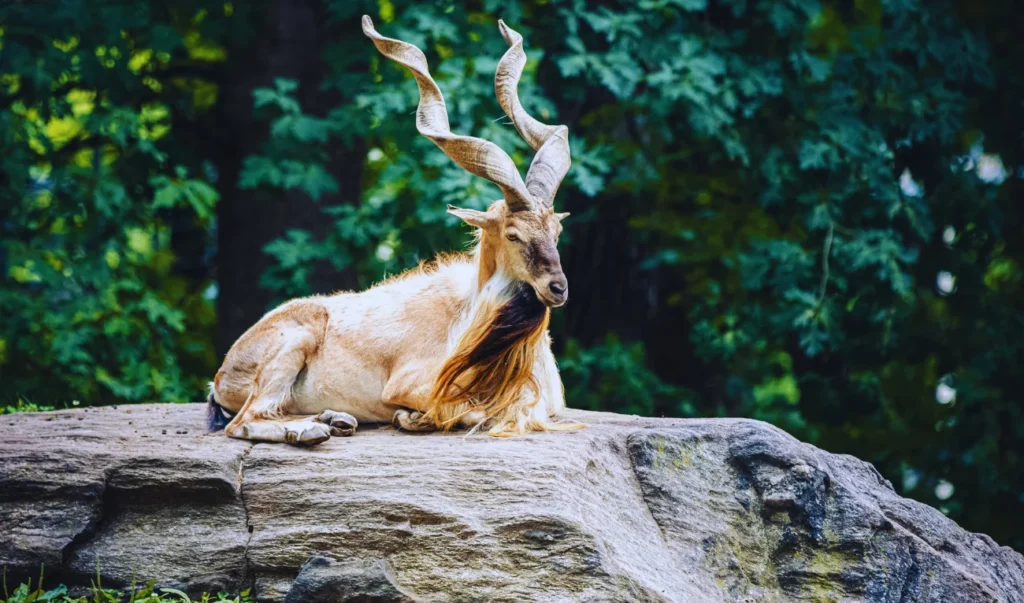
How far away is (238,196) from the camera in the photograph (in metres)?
12.4

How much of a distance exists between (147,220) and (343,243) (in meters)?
2.28

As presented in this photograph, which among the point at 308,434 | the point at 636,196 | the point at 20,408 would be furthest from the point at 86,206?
the point at 308,434

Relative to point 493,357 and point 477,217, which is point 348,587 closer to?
point 493,357

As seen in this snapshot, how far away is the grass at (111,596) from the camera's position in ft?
16.9

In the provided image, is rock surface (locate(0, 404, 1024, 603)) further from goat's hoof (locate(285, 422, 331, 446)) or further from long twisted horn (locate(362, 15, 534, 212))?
long twisted horn (locate(362, 15, 534, 212))

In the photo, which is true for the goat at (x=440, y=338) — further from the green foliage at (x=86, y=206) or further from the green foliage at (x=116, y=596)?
the green foliage at (x=86, y=206)

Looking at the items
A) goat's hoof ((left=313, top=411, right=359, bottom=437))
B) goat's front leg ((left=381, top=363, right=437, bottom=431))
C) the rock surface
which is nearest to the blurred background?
goat's front leg ((left=381, top=363, right=437, bottom=431))

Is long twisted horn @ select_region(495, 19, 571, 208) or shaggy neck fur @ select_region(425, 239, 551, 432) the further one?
long twisted horn @ select_region(495, 19, 571, 208)

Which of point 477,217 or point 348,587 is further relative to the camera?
point 477,217

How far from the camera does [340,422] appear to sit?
6031 millimetres

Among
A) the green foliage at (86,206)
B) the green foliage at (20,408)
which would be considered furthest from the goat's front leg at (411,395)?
the green foliage at (86,206)

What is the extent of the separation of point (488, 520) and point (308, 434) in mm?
1098

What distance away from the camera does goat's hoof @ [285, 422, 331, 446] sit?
18.4 ft

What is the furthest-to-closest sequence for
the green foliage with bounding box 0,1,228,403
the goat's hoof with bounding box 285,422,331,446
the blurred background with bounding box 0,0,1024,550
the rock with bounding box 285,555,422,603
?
the green foliage with bounding box 0,1,228,403, the blurred background with bounding box 0,0,1024,550, the goat's hoof with bounding box 285,422,331,446, the rock with bounding box 285,555,422,603
